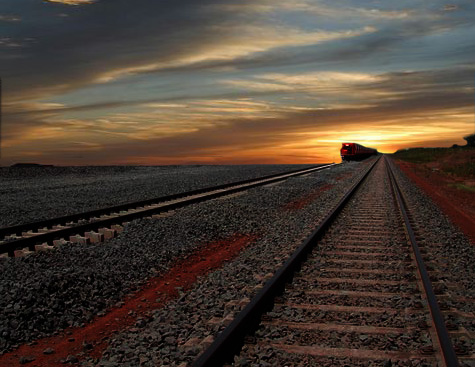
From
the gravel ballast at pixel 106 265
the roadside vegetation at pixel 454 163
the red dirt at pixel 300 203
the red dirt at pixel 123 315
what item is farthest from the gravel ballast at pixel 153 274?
the roadside vegetation at pixel 454 163

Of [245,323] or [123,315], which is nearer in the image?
[245,323]

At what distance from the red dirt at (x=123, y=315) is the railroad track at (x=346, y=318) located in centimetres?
189

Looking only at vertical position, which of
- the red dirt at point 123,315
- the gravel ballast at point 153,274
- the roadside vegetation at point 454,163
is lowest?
the red dirt at point 123,315

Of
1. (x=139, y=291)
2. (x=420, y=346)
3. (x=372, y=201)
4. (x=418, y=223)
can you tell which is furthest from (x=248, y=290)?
(x=372, y=201)

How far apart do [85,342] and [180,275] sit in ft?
10.6

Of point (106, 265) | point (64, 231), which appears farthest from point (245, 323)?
point (64, 231)

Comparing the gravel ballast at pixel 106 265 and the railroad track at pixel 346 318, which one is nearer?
the railroad track at pixel 346 318

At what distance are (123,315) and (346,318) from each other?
3250mm

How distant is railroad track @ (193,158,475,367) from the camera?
4.69 metres

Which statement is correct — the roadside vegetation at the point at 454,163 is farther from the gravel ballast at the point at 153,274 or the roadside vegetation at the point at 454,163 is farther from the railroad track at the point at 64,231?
the railroad track at the point at 64,231

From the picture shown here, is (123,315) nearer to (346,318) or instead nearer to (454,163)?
(346,318)

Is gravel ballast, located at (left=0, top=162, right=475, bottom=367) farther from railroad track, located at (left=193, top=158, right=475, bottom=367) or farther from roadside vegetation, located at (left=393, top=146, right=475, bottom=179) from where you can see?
roadside vegetation, located at (left=393, top=146, right=475, bottom=179)

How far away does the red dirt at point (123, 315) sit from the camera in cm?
565

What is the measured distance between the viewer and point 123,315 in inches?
271
